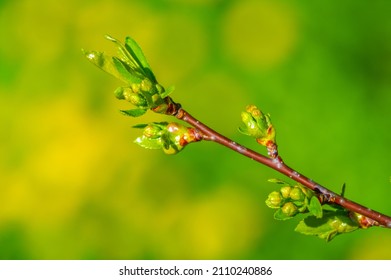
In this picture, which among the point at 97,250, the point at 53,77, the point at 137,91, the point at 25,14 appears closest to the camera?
the point at 137,91

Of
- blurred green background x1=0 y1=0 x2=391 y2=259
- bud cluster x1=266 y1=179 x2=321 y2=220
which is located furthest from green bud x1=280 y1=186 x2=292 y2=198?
blurred green background x1=0 y1=0 x2=391 y2=259

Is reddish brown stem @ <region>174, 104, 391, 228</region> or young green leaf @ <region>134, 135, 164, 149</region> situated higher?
reddish brown stem @ <region>174, 104, 391, 228</region>

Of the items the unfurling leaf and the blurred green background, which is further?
the blurred green background

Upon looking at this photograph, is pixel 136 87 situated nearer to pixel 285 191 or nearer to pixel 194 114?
pixel 285 191

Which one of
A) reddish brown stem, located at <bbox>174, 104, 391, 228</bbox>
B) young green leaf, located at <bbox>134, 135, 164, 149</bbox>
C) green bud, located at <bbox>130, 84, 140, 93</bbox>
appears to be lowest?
young green leaf, located at <bbox>134, 135, 164, 149</bbox>

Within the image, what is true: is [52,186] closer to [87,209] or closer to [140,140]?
[87,209]

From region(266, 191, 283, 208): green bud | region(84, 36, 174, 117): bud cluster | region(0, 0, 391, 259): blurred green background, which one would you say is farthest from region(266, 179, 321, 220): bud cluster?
region(0, 0, 391, 259): blurred green background


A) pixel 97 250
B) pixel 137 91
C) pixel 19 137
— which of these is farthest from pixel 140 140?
pixel 19 137

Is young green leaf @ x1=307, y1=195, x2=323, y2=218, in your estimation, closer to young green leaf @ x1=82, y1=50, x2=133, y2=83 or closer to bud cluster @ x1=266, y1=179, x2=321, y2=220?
bud cluster @ x1=266, y1=179, x2=321, y2=220
